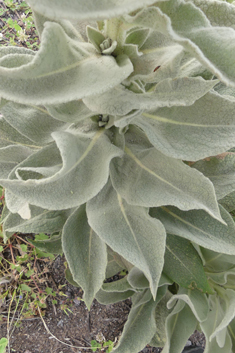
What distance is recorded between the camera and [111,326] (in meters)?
2.04

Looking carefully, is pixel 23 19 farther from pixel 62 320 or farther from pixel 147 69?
pixel 62 320

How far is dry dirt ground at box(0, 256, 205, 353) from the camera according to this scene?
1.97m

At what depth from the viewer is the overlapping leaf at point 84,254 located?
112cm

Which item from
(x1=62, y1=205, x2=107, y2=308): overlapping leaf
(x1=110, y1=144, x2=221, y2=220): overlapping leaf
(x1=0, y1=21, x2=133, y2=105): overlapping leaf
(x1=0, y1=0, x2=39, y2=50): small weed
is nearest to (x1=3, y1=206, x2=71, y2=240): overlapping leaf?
(x1=62, y1=205, x2=107, y2=308): overlapping leaf

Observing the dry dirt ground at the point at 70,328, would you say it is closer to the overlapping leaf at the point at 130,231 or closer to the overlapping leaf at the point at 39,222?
the overlapping leaf at the point at 39,222

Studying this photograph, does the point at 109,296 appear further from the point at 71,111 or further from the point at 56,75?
the point at 56,75

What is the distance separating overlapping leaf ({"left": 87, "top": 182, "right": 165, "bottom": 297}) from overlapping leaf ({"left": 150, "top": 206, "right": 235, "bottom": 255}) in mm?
156

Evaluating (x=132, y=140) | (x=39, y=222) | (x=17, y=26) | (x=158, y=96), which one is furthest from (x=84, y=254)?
(x=17, y=26)

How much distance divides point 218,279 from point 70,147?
104 centimetres

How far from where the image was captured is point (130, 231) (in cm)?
106

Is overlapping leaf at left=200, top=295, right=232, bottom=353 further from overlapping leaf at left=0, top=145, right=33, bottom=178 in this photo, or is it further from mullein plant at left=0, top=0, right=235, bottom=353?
overlapping leaf at left=0, top=145, right=33, bottom=178

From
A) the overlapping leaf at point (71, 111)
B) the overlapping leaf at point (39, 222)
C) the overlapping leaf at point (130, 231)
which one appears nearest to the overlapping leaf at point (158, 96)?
the overlapping leaf at point (71, 111)

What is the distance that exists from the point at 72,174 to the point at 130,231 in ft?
1.06

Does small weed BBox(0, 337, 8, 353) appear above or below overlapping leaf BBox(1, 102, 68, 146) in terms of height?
below
